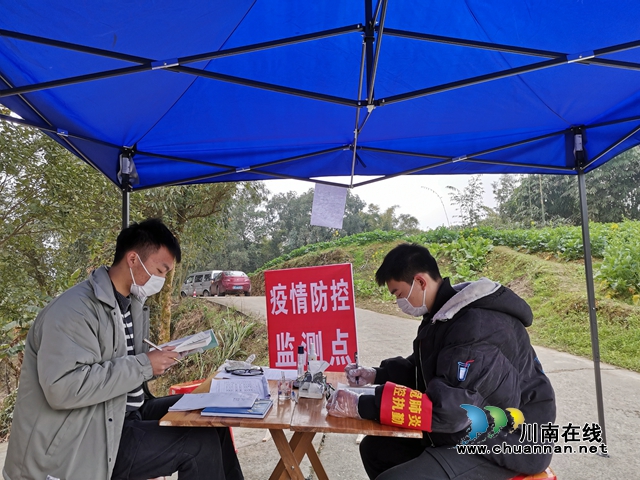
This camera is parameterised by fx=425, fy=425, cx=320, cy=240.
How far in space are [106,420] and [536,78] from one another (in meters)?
2.62

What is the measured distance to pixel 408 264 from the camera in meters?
1.97

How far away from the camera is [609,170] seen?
43.9ft

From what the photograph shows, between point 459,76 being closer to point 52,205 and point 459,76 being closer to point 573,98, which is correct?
point 573,98

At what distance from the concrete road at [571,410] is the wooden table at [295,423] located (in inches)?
53.2

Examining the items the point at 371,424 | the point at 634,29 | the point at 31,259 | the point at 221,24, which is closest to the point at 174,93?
the point at 221,24

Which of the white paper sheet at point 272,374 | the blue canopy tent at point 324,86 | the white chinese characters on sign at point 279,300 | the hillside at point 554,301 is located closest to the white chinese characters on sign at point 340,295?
the white chinese characters on sign at point 279,300

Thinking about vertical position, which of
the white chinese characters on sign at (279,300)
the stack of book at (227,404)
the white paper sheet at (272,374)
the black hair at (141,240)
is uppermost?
the black hair at (141,240)

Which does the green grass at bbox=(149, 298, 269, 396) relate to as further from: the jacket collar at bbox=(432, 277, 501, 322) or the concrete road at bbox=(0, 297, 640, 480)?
the jacket collar at bbox=(432, 277, 501, 322)

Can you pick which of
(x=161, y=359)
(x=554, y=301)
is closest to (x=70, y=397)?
(x=161, y=359)

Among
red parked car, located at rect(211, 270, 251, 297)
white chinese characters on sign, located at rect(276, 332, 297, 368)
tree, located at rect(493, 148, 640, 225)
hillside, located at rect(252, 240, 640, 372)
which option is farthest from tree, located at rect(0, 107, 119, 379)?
tree, located at rect(493, 148, 640, 225)

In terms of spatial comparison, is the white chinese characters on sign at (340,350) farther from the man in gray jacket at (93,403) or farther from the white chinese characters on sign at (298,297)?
the man in gray jacket at (93,403)

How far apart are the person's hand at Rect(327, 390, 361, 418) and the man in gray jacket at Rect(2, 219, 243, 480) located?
0.54 metres

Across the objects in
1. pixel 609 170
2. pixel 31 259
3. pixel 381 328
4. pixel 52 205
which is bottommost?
pixel 381 328

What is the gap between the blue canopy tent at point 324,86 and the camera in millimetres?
1704
